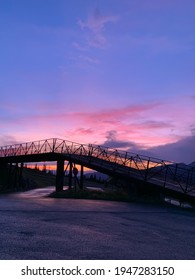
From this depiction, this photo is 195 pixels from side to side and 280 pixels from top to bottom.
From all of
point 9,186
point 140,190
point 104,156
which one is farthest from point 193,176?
point 9,186

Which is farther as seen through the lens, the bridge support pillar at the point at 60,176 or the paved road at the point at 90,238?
the bridge support pillar at the point at 60,176

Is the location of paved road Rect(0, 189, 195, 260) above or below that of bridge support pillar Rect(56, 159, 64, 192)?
below

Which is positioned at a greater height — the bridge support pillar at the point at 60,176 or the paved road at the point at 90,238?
the bridge support pillar at the point at 60,176

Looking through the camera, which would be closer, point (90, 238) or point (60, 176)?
point (90, 238)

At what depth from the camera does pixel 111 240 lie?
8.75 metres

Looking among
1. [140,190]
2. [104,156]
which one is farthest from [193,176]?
[104,156]

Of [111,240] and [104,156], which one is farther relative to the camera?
[104,156]

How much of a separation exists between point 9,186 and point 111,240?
43063mm

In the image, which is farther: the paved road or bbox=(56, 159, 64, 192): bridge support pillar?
bbox=(56, 159, 64, 192): bridge support pillar

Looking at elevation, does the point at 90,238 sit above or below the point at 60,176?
below
